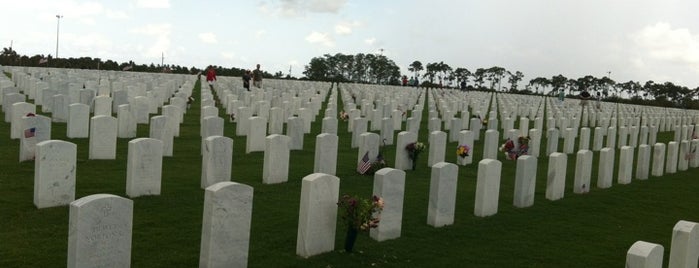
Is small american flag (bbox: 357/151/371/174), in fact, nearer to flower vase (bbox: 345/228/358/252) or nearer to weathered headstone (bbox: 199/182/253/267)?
flower vase (bbox: 345/228/358/252)

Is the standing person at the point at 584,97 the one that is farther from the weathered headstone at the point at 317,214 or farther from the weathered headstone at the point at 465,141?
the weathered headstone at the point at 317,214

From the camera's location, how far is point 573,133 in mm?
18125

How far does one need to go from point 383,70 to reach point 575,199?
75233mm

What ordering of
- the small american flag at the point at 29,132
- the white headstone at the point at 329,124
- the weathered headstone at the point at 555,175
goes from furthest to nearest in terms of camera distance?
the white headstone at the point at 329,124 → the weathered headstone at the point at 555,175 → the small american flag at the point at 29,132

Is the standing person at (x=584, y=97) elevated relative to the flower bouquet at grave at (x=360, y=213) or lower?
elevated

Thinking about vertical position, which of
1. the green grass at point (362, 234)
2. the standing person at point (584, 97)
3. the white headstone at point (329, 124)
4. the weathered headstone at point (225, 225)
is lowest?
the green grass at point (362, 234)

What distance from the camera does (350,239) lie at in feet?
23.4

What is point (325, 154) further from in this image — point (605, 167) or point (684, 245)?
point (684, 245)

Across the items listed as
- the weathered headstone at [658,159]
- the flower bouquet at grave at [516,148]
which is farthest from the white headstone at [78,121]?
the weathered headstone at [658,159]

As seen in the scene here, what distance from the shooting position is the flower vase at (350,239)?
23.2ft

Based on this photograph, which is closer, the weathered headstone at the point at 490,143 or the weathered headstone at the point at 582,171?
the weathered headstone at the point at 582,171

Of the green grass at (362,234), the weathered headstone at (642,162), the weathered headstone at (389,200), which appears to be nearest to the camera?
the green grass at (362,234)

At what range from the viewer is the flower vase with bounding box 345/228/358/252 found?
23.2 ft

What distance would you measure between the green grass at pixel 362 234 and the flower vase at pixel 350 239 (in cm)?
11
